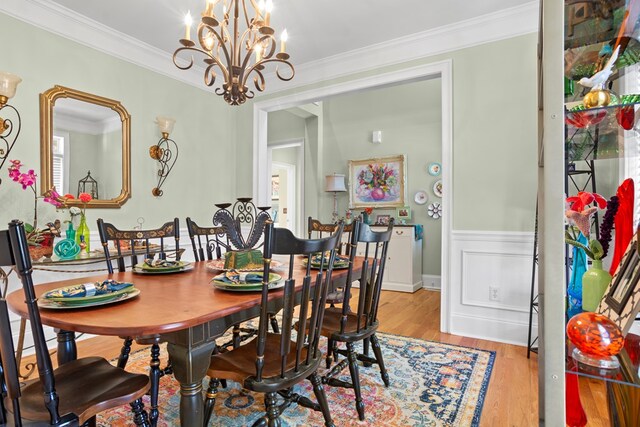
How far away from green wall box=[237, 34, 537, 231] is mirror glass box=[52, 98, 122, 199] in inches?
122

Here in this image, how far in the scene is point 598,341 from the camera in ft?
2.67

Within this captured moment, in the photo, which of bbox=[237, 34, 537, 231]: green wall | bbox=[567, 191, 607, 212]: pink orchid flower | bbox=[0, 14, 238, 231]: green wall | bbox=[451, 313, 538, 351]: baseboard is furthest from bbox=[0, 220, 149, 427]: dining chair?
bbox=[237, 34, 537, 231]: green wall

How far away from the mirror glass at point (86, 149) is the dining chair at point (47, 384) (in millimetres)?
2171

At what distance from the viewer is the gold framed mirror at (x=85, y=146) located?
2834 millimetres

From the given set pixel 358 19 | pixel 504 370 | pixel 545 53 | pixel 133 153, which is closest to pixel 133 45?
pixel 133 153

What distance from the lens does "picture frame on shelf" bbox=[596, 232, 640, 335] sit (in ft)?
2.59

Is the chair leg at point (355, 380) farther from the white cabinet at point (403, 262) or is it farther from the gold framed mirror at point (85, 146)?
the white cabinet at point (403, 262)

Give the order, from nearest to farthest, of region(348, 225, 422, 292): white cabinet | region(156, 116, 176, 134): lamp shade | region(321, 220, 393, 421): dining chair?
region(321, 220, 393, 421): dining chair → region(156, 116, 176, 134): lamp shade → region(348, 225, 422, 292): white cabinet

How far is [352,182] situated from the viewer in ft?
18.3

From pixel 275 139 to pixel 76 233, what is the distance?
13.1ft

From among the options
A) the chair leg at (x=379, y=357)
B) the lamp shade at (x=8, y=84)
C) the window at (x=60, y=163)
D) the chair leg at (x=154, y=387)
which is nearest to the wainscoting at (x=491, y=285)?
the chair leg at (x=379, y=357)

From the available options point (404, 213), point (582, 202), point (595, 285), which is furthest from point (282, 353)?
point (404, 213)

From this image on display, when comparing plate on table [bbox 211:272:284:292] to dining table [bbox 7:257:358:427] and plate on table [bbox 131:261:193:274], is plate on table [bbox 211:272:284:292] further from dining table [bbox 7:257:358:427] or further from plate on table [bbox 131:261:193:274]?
plate on table [bbox 131:261:193:274]

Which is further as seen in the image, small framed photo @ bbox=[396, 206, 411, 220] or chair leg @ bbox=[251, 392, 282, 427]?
small framed photo @ bbox=[396, 206, 411, 220]
